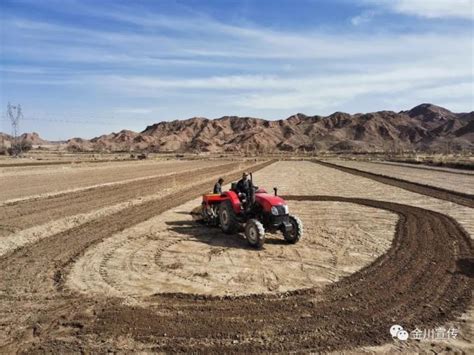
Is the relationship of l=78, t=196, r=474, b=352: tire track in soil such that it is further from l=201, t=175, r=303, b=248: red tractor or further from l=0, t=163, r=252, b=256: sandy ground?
l=0, t=163, r=252, b=256: sandy ground

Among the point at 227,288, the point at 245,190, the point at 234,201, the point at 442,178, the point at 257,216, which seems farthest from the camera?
the point at 442,178

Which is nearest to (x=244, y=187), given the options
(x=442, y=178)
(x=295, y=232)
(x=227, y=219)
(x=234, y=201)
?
(x=234, y=201)

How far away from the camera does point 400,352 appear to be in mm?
4895

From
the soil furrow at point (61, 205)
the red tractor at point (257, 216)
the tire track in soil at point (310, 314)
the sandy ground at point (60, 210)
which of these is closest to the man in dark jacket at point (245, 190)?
the red tractor at point (257, 216)

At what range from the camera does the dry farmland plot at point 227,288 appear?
5.26 m

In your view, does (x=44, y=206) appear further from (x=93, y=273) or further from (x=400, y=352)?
(x=400, y=352)

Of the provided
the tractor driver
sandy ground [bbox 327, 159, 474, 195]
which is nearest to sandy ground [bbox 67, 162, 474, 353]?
the tractor driver

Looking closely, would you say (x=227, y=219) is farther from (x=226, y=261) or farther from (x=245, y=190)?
(x=226, y=261)

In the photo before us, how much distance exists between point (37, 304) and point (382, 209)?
12.3 meters

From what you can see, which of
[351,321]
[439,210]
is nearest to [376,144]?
[439,210]

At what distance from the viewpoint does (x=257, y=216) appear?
9.95m

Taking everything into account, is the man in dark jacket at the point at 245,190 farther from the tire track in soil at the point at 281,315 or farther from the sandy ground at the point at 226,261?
the tire track in soil at the point at 281,315

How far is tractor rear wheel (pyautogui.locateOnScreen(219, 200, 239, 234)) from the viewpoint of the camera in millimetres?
10367

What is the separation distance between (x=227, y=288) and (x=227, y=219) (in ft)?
11.8
